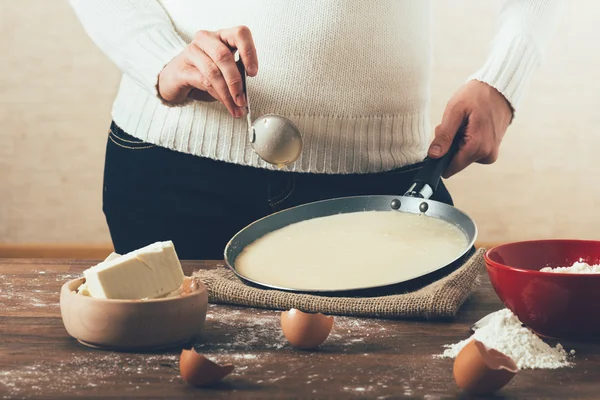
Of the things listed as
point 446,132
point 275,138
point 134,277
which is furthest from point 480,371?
point 446,132

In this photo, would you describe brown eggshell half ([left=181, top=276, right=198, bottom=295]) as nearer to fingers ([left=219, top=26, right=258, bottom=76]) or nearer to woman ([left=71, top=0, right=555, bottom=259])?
fingers ([left=219, top=26, right=258, bottom=76])

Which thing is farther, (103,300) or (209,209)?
(209,209)

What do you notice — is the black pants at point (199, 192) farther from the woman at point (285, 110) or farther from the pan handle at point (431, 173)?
the pan handle at point (431, 173)

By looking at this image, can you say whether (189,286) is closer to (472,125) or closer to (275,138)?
(275,138)

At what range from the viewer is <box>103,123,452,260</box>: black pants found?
125 centimetres

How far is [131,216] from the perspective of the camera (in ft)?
4.36

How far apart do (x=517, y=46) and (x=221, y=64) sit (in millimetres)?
587

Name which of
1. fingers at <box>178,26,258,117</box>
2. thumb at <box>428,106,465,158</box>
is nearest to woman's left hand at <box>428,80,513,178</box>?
thumb at <box>428,106,465,158</box>

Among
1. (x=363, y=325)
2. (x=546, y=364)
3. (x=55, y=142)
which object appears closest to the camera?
(x=546, y=364)

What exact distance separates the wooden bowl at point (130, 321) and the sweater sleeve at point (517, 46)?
76 cm

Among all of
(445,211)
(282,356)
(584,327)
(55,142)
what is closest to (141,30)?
(445,211)

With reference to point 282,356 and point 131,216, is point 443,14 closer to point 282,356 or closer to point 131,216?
point 131,216

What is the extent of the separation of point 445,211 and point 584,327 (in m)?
0.37

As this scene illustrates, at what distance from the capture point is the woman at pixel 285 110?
1.22 metres
